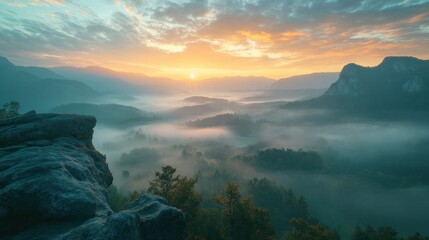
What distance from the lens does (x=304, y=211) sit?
551ft

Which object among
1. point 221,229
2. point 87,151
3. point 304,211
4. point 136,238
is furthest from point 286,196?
point 136,238

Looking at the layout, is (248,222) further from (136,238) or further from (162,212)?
(136,238)

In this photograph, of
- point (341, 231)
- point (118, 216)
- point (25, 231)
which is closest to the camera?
point (118, 216)

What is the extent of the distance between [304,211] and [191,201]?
459 feet

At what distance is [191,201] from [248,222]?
11022 millimetres

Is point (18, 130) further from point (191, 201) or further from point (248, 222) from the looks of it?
point (248, 222)

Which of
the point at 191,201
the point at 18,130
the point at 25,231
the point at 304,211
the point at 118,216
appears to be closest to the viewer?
the point at 118,216

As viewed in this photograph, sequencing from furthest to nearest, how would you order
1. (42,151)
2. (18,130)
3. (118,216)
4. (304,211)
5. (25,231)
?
1. (304,211)
2. (18,130)
3. (42,151)
4. (25,231)
5. (118,216)

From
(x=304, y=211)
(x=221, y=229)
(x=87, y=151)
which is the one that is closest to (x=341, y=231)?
(x=304, y=211)

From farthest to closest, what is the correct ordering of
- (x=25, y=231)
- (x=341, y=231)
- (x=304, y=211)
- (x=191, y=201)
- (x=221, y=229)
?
(x=341, y=231) → (x=304, y=211) → (x=221, y=229) → (x=191, y=201) → (x=25, y=231)

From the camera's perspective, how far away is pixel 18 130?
126ft

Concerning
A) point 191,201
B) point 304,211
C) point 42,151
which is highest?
point 42,151

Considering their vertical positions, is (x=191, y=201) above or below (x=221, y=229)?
above

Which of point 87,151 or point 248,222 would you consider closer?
point 87,151
